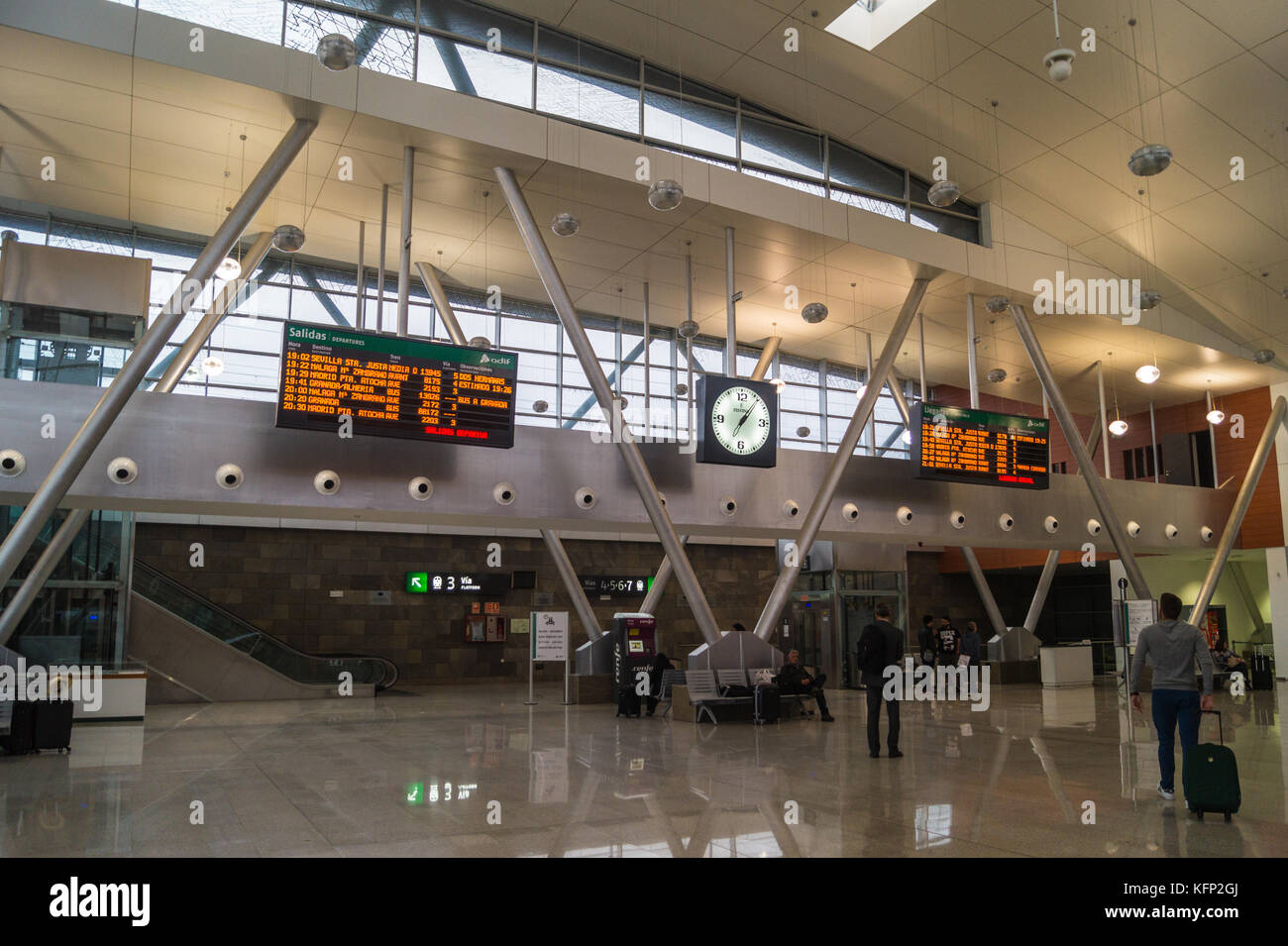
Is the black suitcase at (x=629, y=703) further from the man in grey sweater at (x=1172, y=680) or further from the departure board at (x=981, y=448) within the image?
the man in grey sweater at (x=1172, y=680)

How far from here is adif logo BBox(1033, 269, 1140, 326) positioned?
18.6 metres

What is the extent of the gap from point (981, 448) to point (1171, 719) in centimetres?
1010

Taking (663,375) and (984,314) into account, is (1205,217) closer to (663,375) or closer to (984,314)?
(984,314)

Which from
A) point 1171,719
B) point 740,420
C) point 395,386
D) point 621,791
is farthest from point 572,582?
point 1171,719

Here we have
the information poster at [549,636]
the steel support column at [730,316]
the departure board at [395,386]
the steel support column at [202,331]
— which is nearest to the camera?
the departure board at [395,386]

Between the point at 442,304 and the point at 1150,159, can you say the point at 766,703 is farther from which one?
the point at 442,304

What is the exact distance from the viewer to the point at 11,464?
11297 millimetres

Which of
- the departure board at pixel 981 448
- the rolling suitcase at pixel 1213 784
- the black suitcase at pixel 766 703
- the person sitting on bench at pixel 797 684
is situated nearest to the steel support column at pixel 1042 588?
the departure board at pixel 981 448

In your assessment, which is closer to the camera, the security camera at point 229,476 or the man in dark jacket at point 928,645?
the security camera at point 229,476

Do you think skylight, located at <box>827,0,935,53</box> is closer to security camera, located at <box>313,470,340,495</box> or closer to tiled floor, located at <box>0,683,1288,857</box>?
security camera, located at <box>313,470,340,495</box>

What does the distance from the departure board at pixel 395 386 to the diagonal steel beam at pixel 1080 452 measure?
444 inches
